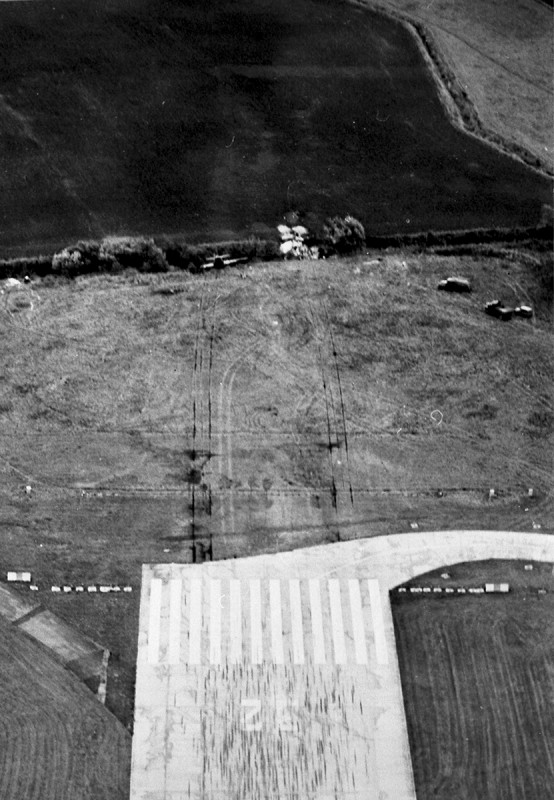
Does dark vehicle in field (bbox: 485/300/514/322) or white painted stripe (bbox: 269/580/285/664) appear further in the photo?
dark vehicle in field (bbox: 485/300/514/322)

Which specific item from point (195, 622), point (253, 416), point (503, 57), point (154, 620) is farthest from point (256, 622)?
point (503, 57)

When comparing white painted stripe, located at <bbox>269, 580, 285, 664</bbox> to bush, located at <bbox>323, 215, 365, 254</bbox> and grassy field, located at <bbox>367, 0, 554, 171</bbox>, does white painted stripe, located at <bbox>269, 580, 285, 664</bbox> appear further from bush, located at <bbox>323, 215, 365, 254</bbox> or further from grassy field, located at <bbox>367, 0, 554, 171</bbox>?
grassy field, located at <bbox>367, 0, 554, 171</bbox>

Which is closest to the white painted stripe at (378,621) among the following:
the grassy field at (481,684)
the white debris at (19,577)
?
the grassy field at (481,684)

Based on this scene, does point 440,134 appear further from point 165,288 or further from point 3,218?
point 3,218

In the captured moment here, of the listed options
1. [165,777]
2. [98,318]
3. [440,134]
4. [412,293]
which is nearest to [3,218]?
[98,318]

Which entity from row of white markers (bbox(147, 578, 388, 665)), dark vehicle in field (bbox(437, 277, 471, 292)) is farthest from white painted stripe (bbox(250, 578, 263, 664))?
dark vehicle in field (bbox(437, 277, 471, 292))

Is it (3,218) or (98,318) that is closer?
(98,318)
